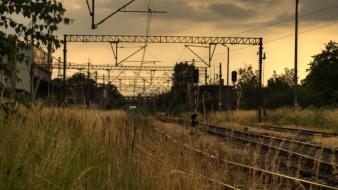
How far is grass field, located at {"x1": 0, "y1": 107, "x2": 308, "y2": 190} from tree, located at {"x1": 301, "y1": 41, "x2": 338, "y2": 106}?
60.4m

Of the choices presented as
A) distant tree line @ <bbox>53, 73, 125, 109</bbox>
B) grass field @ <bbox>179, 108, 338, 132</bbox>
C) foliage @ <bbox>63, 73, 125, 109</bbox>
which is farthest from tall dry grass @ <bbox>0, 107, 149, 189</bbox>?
grass field @ <bbox>179, 108, 338, 132</bbox>

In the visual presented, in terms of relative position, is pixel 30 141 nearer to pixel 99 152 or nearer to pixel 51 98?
pixel 99 152

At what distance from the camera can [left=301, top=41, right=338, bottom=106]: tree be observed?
70.6 metres

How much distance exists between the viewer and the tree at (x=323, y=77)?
232 ft

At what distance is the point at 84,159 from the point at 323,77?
66290mm

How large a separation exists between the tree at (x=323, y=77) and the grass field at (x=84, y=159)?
60.4 m

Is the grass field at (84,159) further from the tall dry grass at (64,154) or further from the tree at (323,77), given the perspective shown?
the tree at (323,77)

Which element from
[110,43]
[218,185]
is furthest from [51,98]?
[110,43]

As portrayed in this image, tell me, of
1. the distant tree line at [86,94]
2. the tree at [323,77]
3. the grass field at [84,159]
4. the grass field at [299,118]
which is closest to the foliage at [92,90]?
the distant tree line at [86,94]

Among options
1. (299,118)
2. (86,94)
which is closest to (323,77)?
(299,118)

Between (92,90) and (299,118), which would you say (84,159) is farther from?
(92,90)

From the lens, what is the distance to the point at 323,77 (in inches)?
2840

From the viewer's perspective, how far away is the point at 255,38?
55.2 m

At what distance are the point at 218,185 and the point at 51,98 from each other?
17.3 feet
